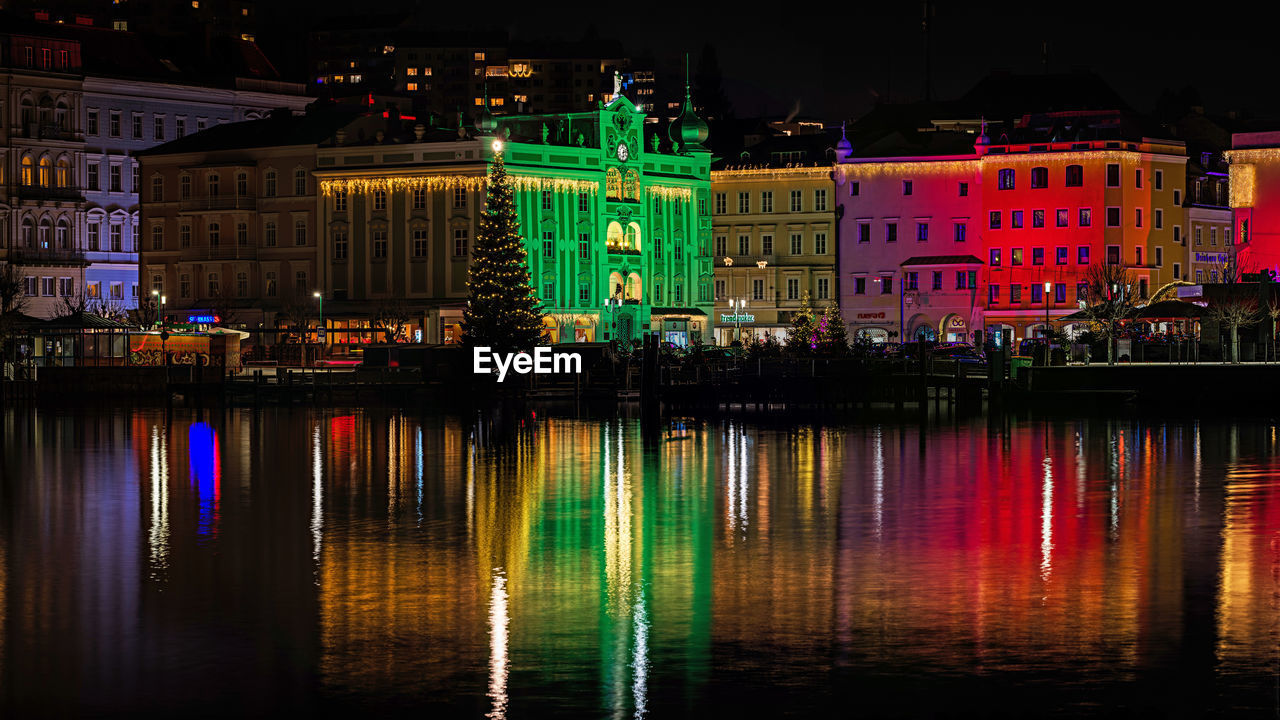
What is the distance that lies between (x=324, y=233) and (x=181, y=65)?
25617 mm

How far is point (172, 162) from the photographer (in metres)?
120

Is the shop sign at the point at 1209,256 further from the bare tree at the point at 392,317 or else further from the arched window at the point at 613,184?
the bare tree at the point at 392,317

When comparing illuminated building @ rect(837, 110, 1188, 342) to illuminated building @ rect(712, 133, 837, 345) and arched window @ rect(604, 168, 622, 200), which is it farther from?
arched window @ rect(604, 168, 622, 200)

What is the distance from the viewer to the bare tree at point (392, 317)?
109375mm

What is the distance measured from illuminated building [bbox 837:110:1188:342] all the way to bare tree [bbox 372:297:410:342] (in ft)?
97.9

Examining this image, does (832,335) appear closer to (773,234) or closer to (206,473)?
(773,234)

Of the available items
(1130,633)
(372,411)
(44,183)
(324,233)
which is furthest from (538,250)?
(1130,633)

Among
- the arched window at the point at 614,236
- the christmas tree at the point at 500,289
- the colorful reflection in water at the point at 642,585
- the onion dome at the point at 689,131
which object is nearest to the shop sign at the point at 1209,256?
the onion dome at the point at 689,131

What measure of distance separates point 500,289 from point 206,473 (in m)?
45.6

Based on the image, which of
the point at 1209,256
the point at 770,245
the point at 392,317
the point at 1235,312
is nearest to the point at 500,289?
the point at 392,317

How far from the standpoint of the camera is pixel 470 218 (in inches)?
4390

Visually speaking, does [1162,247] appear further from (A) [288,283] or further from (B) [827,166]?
(A) [288,283]

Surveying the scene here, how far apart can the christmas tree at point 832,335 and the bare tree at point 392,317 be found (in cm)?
2402

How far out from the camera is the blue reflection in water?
3344cm
